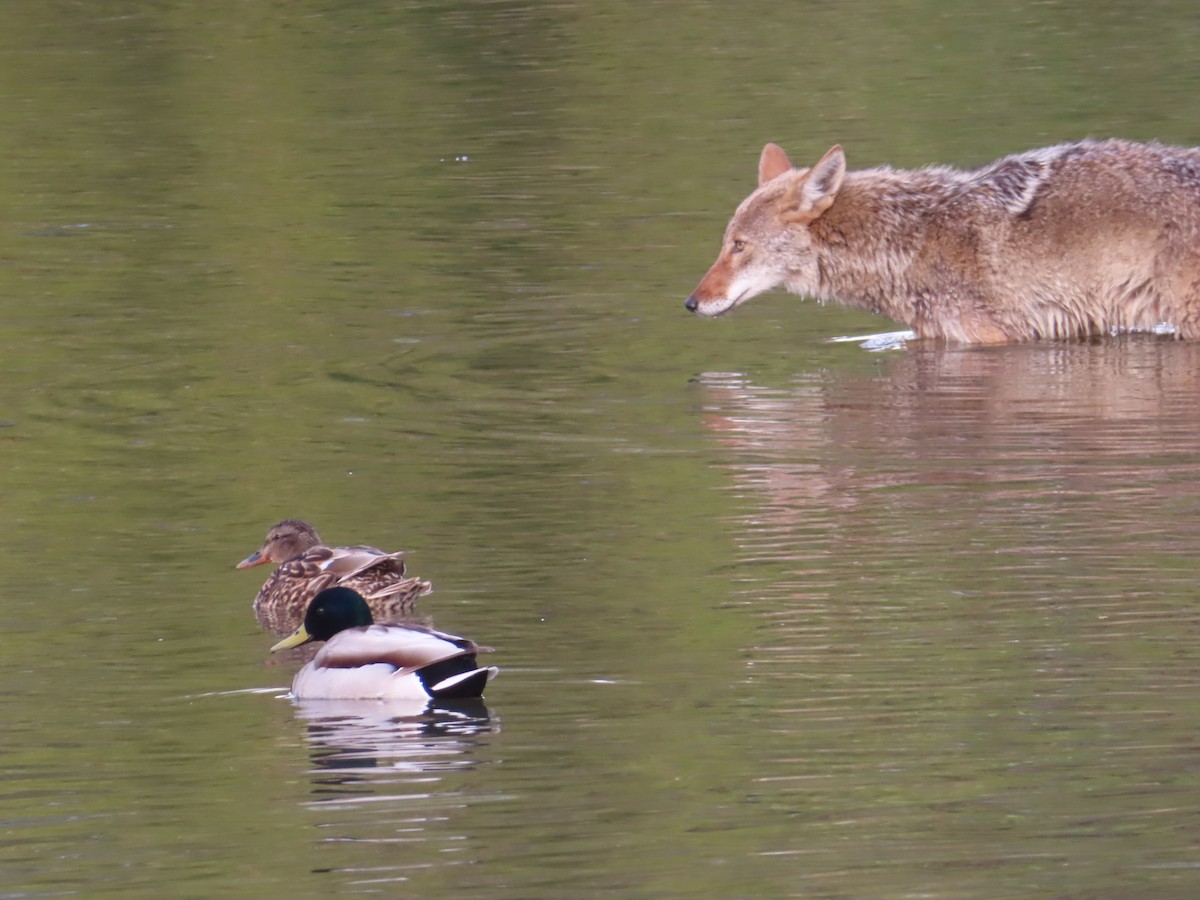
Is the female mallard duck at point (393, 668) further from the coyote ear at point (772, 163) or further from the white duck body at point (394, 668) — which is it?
the coyote ear at point (772, 163)

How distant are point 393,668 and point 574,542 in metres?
1.99

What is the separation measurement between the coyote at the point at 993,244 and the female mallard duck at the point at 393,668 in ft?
20.1

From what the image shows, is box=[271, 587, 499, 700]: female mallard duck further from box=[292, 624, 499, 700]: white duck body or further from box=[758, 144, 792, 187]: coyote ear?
box=[758, 144, 792, 187]: coyote ear

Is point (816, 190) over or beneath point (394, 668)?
over

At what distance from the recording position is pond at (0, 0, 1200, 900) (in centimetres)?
682

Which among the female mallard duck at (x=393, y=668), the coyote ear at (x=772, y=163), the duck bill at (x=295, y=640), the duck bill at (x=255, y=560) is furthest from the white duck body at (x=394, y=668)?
the coyote ear at (x=772, y=163)

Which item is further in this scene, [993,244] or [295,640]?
[993,244]

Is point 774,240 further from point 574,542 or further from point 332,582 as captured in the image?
point 332,582

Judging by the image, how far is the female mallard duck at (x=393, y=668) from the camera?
8141mm

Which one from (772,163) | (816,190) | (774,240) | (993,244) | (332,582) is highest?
(772,163)

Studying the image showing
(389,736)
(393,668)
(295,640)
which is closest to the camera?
(389,736)

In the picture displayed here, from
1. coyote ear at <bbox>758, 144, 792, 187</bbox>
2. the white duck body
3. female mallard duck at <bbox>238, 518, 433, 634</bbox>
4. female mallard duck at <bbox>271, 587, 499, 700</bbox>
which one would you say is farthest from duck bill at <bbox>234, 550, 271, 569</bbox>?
coyote ear at <bbox>758, 144, 792, 187</bbox>

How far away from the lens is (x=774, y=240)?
48.1 ft

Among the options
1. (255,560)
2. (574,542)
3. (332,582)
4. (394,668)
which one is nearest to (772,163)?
(574,542)
